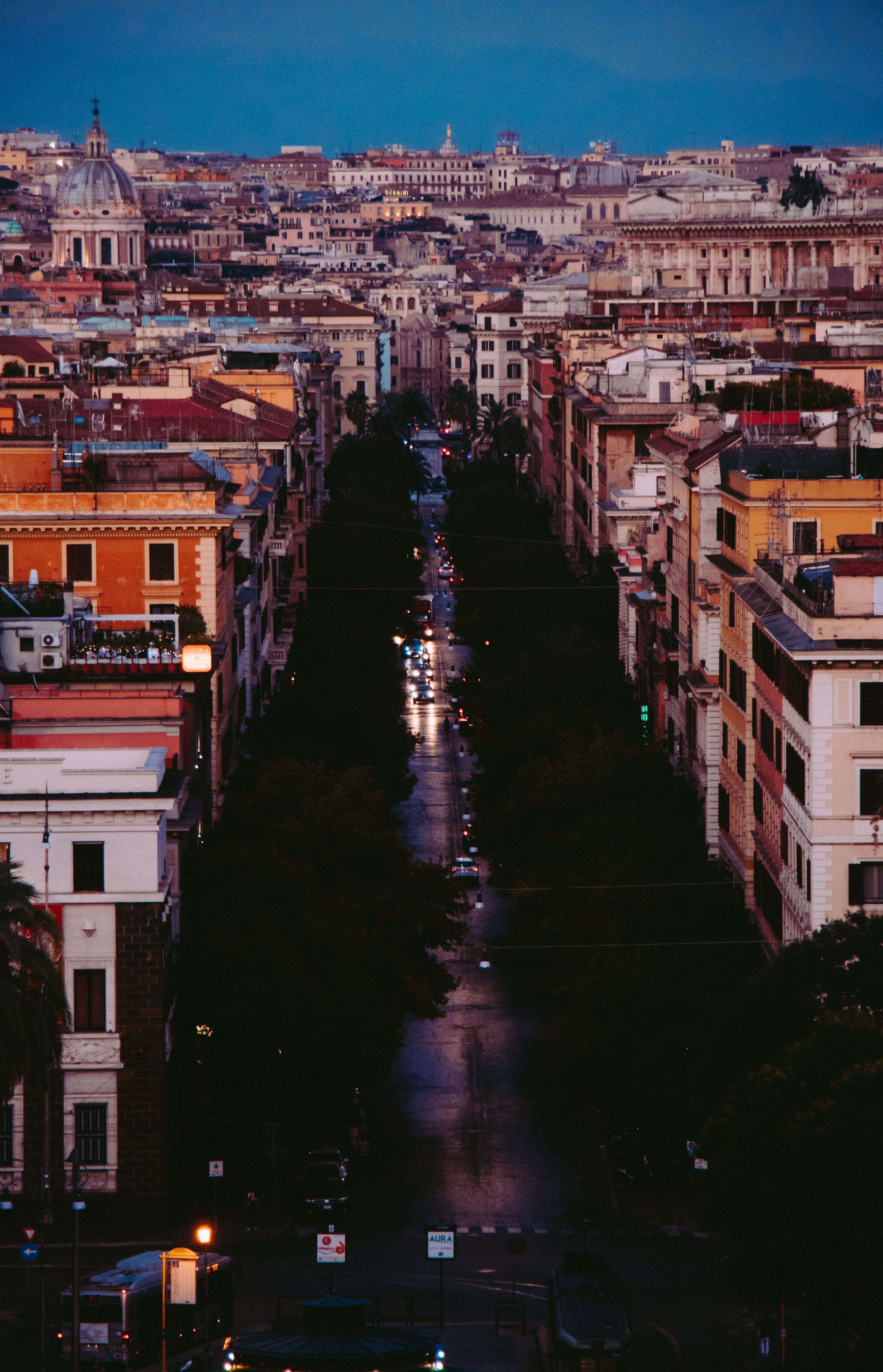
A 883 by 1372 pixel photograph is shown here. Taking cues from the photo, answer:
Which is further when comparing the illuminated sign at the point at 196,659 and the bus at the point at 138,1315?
the illuminated sign at the point at 196,659

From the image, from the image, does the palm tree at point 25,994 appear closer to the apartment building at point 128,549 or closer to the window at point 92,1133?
the window at point 92,1133

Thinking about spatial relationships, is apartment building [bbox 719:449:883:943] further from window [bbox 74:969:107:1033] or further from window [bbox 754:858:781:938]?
window [bbox 74:969:107:1033]

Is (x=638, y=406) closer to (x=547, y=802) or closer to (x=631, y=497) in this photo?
(x=631, y=497)

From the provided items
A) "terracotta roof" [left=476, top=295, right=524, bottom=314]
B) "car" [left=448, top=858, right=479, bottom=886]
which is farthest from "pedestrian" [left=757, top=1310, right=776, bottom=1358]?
"terracotta roof" [left=476, top=295, right=524, bottom=314]

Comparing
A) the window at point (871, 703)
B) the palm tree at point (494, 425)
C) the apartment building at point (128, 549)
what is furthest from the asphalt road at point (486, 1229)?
the palm tree at point (494, 425)

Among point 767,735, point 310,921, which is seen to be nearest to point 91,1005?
point 310,921
